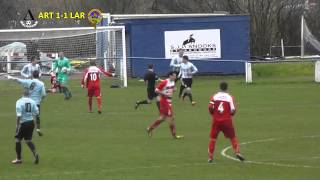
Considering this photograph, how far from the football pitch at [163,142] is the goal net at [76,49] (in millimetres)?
8045

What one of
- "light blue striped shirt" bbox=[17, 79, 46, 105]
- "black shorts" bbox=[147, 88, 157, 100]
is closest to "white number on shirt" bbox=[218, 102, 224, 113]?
"light blue striped shirt" bbox=[17, 79, 46, 105]

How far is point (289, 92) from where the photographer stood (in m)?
33.7

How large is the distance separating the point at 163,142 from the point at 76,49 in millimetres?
24611

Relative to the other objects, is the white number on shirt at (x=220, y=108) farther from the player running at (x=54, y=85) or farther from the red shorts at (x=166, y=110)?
the player running at (x=54, y=85)

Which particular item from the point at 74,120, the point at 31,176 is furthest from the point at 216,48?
the point at 31,176

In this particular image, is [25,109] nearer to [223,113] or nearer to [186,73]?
[223,113]

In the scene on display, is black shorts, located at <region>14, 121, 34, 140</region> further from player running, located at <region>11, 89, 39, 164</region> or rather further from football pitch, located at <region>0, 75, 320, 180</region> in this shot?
football pitch, located at <region>0, 75, 320, 180</region>

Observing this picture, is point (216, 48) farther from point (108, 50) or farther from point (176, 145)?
point (176, 145)

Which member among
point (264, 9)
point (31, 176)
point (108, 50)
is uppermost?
point (264, 9)

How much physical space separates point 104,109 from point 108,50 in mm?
14896

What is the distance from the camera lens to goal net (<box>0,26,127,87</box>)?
132 feet

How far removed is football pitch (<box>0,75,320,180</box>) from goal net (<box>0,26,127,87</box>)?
26.4ft

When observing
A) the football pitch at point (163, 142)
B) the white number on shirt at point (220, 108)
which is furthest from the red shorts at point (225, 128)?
the football pitch at point (163, 142)

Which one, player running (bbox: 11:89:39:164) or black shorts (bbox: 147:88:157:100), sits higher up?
black shorts (bbox: 147:88:157:100)
